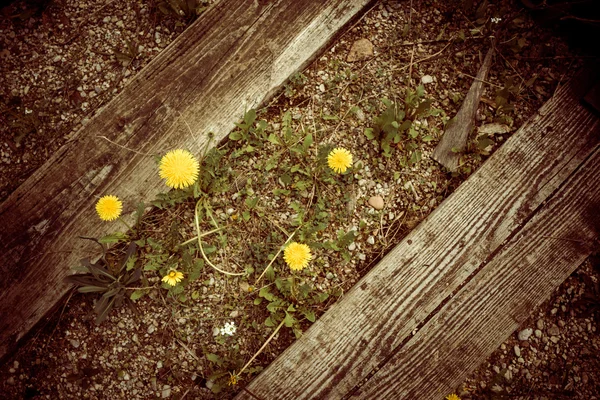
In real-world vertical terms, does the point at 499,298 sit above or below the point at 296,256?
below

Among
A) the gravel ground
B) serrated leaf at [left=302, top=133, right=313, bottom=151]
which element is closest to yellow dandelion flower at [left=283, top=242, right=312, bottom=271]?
the gravel ground

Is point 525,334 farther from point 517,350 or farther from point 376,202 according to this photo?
point 376,202

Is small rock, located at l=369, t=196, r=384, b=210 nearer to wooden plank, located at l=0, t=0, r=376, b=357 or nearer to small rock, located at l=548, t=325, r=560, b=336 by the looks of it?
wooden plank, located at l=0, t=0, r=376, b=357

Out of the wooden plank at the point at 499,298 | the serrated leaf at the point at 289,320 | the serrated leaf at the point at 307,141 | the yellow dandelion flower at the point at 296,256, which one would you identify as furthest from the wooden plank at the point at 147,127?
the wooden plank at the point at 499,298

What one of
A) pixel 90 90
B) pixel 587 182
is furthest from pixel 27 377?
pixel 587 182

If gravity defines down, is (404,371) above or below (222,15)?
below

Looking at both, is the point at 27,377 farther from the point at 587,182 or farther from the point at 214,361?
the point at 587,182

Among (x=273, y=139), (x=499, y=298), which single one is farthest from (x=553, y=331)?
(x=273, y=139)
